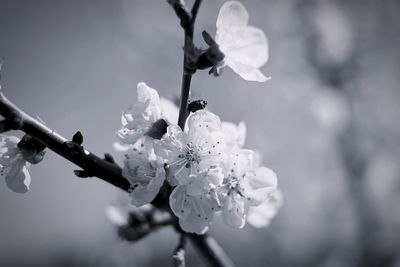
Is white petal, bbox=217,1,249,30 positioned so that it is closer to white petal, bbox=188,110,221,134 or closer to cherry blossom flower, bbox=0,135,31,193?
white petal, bbox=188,110,221,134

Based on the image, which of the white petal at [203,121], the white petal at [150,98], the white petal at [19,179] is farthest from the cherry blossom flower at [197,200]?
the white petal at [19,179]

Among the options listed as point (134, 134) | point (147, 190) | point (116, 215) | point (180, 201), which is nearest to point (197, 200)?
point (180, 201)

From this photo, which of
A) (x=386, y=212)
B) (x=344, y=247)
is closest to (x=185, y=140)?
(x=344, y=247)

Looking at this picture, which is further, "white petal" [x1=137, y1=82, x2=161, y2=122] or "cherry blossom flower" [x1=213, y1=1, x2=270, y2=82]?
"white petal" [x1=137, y1=82, x2=161, y2=122]

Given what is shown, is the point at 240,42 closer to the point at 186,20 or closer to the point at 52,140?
the point at 186,20

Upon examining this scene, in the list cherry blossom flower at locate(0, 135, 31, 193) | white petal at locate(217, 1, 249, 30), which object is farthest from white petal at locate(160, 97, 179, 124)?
cherry blossom flower at locate(0, 135, 31, 193)

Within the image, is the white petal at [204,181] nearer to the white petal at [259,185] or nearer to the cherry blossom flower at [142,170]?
the cherry blossom flower at [142,170]
